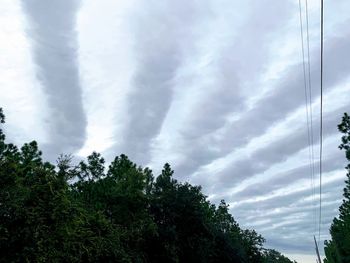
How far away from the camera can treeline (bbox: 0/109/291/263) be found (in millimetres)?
21219

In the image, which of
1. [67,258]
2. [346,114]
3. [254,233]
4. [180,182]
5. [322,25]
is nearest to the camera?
[322,25]

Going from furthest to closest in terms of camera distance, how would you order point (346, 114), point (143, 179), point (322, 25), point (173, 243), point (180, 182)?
point (180, 182) → point (143, 179) → point (173, 243) → point (346, 114) → point (322, 25)

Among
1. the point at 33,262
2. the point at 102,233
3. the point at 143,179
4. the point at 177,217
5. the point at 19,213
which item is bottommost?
the point at 33,262

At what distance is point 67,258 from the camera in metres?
25.6

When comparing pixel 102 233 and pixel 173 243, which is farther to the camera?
pixel 173 243

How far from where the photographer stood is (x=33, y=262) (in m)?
20.7

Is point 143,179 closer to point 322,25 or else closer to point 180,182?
point 180,182

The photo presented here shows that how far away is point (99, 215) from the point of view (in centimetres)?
3669

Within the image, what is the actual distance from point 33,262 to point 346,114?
33.9m

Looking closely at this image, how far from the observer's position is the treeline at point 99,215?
2122cm

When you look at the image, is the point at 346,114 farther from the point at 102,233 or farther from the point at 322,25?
the point at 322,25

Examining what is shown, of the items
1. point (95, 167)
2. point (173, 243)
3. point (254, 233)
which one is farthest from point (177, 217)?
point (254, 233)

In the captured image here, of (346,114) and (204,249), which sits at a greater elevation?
(346,114)

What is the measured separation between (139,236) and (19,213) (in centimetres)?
2483
